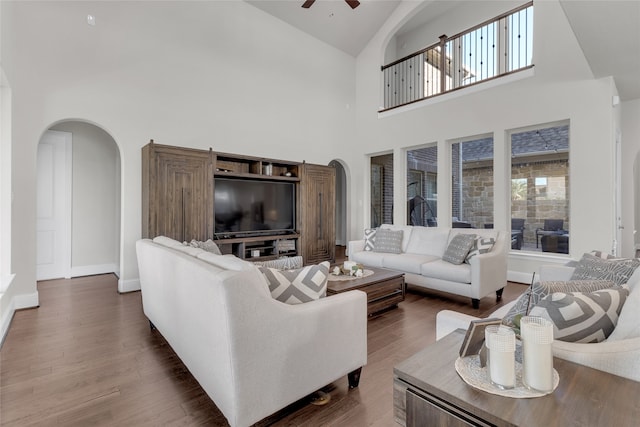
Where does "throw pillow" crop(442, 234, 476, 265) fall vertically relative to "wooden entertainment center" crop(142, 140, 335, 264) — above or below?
below

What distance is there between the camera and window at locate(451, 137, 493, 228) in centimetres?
553

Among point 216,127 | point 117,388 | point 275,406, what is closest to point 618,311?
point 275,406

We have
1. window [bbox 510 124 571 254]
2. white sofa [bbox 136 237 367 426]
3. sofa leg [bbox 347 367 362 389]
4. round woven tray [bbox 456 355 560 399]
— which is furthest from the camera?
window [bbox 510 124 571 254]

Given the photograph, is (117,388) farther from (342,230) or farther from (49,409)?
(342,230)

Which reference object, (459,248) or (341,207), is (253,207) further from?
(341,207)

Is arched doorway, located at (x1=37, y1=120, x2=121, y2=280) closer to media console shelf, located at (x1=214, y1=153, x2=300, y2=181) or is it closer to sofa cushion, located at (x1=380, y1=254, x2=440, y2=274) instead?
media console shelf, located at (x1=214, y1=153, x2=300, y2=181)

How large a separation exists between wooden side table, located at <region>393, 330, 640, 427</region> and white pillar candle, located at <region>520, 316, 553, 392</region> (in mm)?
38

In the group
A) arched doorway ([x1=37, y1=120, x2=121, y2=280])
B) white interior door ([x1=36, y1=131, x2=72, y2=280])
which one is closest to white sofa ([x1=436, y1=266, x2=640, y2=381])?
arched doorway ([x1=37, y1=120, x2=121, y2=280])

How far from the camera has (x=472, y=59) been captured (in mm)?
6039

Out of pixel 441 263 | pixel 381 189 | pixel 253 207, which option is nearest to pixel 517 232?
pixel 441 263

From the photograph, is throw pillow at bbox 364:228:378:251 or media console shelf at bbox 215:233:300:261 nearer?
throw pillow at bbox 364:228:378:251

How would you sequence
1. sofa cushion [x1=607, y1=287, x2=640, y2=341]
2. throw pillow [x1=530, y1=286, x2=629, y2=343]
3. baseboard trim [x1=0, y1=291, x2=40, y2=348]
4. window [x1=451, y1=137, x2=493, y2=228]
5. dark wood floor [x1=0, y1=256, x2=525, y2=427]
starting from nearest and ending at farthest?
sofa cushion [x1=607, y1=287, x2=640, y2=341]
throw pillow [x1=530, y1=286, x2=629, y2=343]
dark wood floor [x1=0, y1=256, x2=525, y2=427]
baseboard trim [x1=0, y1=291, x2=40, y2=348]
window [x1=451, y1=137, x2=493, y2=228]

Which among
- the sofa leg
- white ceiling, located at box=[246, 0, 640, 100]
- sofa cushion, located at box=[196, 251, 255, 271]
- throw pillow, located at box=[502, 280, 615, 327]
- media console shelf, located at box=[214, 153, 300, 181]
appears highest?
white ceiling, located at box=[246, 0, 640, 100]

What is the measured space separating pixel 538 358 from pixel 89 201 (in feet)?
20.9
